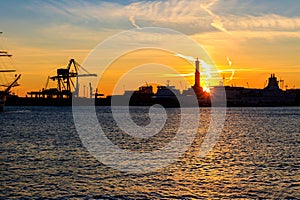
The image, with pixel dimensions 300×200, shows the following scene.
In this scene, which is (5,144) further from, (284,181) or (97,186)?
(284,181)

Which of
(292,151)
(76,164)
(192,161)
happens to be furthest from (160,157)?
(292,151)

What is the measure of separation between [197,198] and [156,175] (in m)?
6.52

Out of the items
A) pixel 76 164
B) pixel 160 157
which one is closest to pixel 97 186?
pixel 76 164

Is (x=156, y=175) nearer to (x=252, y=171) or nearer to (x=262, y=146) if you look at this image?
(x=252, y=171)

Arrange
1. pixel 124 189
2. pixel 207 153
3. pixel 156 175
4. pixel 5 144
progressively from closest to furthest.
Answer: pixel 124 189 < pixel 156 175 < pixel 207 153 < pixel 5 144

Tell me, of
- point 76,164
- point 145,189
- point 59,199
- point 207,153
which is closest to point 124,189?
point 145,189

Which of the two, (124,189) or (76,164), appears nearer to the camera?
(124,189)

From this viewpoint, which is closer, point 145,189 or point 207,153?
point 145,189

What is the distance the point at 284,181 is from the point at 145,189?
8177 millimetres

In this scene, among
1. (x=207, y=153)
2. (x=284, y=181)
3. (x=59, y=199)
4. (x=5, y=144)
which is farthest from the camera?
(x=5, y=144)

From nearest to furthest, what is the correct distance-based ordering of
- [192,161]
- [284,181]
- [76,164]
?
1. [284,181]
2. [76,164]
3. [192,161]

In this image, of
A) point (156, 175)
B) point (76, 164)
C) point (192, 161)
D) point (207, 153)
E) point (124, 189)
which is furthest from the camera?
point (207, 153)

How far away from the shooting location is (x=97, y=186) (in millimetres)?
25141

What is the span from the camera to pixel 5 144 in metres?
46.8
